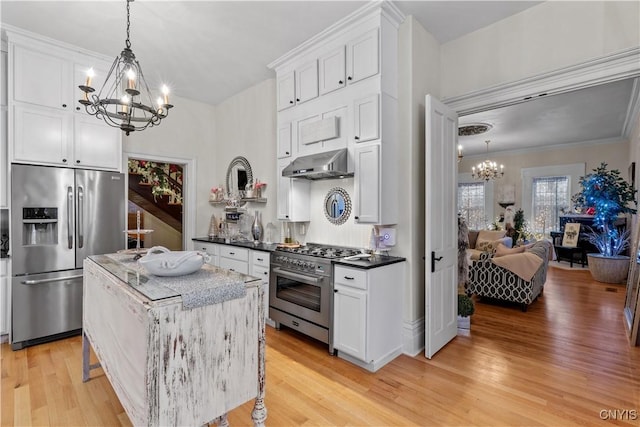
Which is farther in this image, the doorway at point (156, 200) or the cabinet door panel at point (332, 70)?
the doorway at point (156, 200)

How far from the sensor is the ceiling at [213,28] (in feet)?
9.20

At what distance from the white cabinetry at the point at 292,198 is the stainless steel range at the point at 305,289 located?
0.41 meters

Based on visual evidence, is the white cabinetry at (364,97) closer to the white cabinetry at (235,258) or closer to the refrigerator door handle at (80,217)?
the white cabinetry at (235,258)

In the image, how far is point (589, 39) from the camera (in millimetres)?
2500

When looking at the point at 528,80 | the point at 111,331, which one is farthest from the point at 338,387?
the point at 528,80

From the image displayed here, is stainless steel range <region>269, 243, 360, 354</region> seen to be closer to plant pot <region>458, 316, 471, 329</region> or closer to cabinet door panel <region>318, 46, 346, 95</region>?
plant pot <region>458, 316, 471, 329</region>

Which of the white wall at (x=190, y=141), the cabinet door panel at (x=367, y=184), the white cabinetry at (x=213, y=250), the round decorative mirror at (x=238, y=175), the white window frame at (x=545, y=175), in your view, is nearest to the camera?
the cabinet door panel at (x=367, y=184)

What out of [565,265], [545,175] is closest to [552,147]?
[545,175]

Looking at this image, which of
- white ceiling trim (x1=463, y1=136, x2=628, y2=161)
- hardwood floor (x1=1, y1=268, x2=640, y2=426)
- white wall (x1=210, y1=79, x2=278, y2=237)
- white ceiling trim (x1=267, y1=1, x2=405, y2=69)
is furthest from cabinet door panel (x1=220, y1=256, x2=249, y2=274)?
white ceiling trim (x1=463, y1=136, x2=628, y2=161)

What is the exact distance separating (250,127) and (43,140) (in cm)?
236

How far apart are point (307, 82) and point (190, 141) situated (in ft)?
8.17

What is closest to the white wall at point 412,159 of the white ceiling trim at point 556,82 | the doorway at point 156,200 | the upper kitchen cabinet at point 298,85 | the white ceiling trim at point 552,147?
the white ceiling trim at point 556,82

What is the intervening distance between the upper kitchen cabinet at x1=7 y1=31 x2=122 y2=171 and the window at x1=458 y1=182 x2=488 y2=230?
9.10 meters

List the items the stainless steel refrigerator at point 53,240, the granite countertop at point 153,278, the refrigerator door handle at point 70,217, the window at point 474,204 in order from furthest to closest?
1. the window at point 474,204
2. the refrigerator door handle at point 70,217
3. the stainless steel refrigerator at point 53,240
4. the granite countertop at point 153,278
